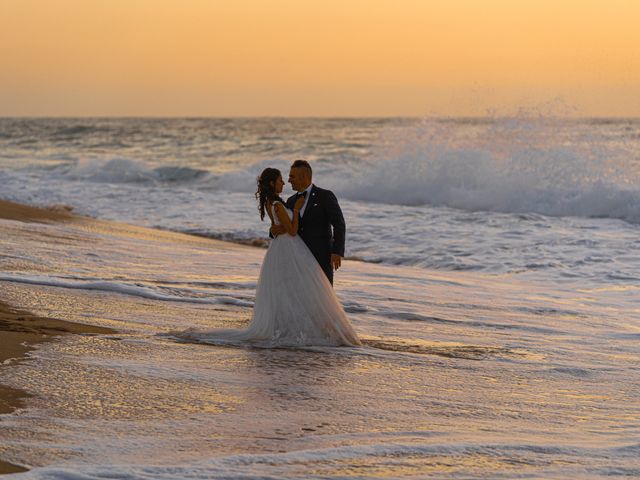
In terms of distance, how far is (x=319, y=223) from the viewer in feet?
25.4

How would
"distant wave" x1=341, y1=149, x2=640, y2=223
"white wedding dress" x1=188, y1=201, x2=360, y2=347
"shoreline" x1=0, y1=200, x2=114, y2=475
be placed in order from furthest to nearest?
1. "distant wave" x1=341, y1=149, x2=640, y2=223
2. "white wedding dress" x1=188, y1=201, x2=360, y2=347
3. "shoreline" x1=0, y1=200, x2=114, y2=475

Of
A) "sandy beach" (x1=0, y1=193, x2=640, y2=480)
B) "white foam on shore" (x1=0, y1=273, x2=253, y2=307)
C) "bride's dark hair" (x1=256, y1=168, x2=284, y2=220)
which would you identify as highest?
"bride's dark hair" (x1=256, y1=168, x2=284, y2=220)

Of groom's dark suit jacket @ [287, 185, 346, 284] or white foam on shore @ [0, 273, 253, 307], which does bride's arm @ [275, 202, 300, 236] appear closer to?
groom's dark suit jacket @ [287, 185, 346, 284]

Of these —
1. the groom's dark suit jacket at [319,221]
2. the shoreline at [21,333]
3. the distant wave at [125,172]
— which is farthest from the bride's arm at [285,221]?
the distant wave at [125,172]

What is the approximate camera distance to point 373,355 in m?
7.16

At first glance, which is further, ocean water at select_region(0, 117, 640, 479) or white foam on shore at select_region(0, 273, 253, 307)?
white foam on shore at select_region(0, 273, 253, 307)

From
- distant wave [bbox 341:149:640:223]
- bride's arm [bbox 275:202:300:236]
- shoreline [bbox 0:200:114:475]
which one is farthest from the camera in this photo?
distant wave [bbox 341:149:640:223]

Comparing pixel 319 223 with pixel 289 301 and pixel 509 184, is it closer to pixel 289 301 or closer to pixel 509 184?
pixel 289 301

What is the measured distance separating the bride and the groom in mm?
104

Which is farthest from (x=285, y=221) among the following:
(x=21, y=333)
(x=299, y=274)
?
(x=21, y=333)

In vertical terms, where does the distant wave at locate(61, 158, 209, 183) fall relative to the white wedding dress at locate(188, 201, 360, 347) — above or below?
above

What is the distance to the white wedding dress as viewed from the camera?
745 centimetres

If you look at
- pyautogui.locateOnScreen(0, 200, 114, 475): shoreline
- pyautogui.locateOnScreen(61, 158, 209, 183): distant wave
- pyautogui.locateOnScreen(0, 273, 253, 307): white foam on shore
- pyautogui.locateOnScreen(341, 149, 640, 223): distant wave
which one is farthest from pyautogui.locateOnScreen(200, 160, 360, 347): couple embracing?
pyautogui.locateOnScreen(61, 158, 209, 183): distant wave

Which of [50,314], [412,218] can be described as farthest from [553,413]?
[412,218]
